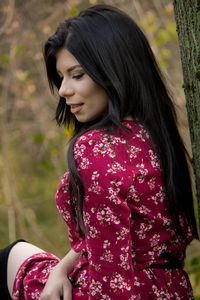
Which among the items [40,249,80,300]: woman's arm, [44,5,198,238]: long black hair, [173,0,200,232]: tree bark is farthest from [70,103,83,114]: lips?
[40,249,80,300]: woman's arm

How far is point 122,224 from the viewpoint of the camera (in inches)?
59.4

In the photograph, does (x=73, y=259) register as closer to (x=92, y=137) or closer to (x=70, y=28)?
(x=92, y=137)

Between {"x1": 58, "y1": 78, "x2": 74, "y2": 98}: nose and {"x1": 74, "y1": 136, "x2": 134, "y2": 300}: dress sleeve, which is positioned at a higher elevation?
{"x1": 58, "y1": 78, "x2": 74, "y2": 98}: nose

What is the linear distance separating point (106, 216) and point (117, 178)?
129 millimetres

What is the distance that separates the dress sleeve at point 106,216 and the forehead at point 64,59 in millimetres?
330

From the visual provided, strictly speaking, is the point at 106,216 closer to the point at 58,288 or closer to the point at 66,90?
the point at 58,288

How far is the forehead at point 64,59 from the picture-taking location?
169cm

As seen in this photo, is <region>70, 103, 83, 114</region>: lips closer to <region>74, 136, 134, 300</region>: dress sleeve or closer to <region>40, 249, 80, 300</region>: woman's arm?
<region>74, 136, 134, 300</region>: dress sleeve

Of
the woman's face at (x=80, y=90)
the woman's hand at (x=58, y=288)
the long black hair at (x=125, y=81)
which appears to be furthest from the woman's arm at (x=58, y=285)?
the woman's face at (x=80, y=90)

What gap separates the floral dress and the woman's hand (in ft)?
0.10

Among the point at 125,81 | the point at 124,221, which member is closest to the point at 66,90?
the point at 125,81

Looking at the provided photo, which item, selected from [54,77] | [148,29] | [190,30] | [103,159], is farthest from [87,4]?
[103,159]

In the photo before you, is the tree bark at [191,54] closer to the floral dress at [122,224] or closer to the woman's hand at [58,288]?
the floral dress at [122,224]

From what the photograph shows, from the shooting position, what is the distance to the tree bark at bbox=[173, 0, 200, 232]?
1.62 m
